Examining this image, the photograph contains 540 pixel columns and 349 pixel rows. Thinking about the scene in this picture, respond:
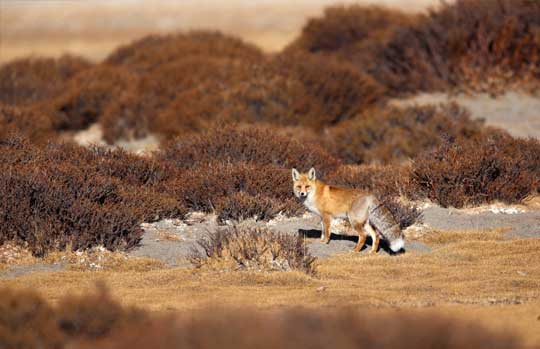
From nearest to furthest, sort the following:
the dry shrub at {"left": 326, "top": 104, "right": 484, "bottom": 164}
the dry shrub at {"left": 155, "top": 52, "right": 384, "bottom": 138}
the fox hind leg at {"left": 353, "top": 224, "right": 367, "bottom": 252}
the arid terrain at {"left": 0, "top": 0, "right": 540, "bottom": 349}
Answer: the arid terrain at {"left": 0, "top": 0, "right": 540, "bottom": 349} → the fox hind leg at {"left": 353, "top": 224, "right": 367, "bottom": 252} → the dry shrub at {"left": 326, "top": 104, "right": 484, "bottom": 164} → the dry shrub at {"left": 155, "top": 52, "right": 384, "bottom": 138}

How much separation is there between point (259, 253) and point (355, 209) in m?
1.51

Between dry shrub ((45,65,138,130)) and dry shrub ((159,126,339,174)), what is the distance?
11931 mm

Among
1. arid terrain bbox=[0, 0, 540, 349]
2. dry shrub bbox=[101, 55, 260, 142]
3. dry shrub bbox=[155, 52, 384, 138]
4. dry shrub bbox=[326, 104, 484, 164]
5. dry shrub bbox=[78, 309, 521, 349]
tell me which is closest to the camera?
dry shrub bbox=[78, 309, 521, 349]

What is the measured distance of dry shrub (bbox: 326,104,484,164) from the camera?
22.0 m

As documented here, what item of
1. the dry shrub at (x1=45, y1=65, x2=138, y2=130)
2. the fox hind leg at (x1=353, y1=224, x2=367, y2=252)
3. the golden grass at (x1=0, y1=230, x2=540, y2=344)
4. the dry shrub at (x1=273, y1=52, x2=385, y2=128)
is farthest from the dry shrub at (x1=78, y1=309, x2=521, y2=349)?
the dry shrub at (x1=45, y1=65, x2=138, y2=130)

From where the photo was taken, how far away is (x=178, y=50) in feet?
109

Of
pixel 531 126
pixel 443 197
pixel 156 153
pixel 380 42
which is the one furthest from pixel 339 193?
pixel 380 42

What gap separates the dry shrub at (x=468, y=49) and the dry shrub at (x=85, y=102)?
28.9 ft

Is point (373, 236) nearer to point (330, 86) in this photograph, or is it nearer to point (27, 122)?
point (27, 122)

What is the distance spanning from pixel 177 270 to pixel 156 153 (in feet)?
24.2

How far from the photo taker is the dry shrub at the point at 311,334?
4.92 m

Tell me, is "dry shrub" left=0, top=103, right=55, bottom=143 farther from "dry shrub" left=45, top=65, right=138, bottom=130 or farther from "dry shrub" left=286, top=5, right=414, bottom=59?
"dry shrub" left=286, top=5, right=414, bottom=59

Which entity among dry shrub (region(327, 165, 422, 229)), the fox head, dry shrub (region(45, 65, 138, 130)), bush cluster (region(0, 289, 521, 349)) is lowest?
dry shrub (region(45, 65, 138, 130))

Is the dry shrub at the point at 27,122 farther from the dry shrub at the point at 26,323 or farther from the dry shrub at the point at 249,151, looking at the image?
the dry shrub at the point at 26,323
